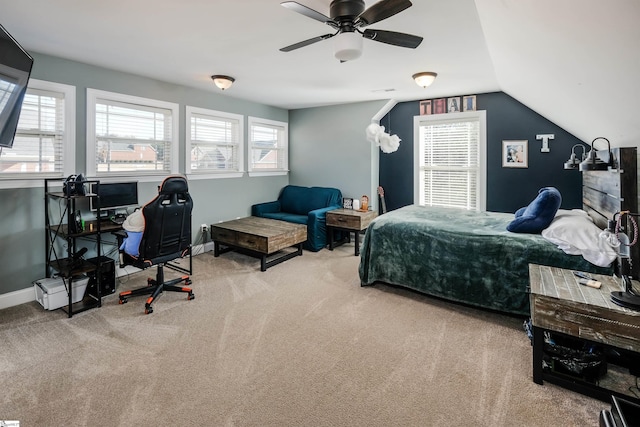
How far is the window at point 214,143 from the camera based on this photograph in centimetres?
494

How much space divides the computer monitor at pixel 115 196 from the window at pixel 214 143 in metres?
1.01

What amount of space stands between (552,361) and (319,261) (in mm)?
3041

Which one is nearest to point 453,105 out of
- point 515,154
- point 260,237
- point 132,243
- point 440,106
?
point 440,106

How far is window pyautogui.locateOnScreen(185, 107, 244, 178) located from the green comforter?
2.88 meters

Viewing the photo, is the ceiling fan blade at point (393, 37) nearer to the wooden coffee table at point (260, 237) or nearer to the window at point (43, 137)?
the wooden coffee table at point (260, 237)

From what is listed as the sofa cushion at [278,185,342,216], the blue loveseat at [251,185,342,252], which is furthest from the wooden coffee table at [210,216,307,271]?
the sofa cushion at [278,185,342,216]

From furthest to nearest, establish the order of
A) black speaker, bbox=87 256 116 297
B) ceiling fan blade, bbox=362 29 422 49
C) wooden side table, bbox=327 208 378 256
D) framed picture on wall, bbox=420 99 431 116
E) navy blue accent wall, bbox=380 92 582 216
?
framed picture on wall, bbox=420 99 431 116, wooden side table, bbox=327 208 378 256, navy blue accent wall, bbox=380 92 582 216, black speaker, bbox=87 256 116 297, ceiling fan blade, bbox=362 29 422 49

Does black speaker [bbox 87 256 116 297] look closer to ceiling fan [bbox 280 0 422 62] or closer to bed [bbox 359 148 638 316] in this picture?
bed [bbox 359 148 638 316]

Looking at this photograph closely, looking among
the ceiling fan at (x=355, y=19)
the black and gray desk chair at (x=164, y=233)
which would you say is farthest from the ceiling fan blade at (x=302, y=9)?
the black and gray desk chair at (x=164, y=233)

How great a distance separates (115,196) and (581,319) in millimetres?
4392

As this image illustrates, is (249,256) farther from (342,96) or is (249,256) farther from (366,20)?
(366,20)

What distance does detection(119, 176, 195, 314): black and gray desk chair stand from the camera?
10.2 feet

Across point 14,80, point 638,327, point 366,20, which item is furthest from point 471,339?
point 14,80

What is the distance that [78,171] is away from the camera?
3.72m
